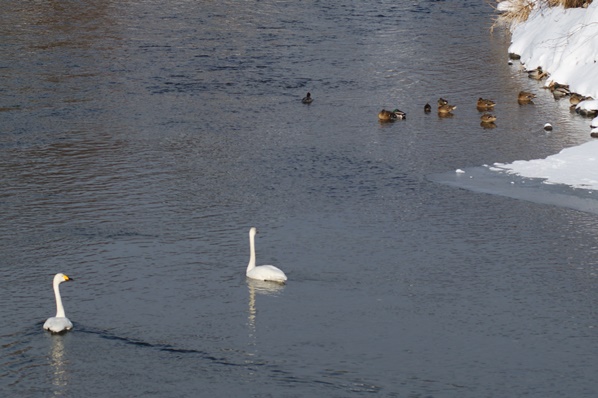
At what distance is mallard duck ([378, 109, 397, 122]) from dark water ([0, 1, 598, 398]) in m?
0.39

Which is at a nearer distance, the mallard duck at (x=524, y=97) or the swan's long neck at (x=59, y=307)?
the swan's long neck at (x=59, y=307)

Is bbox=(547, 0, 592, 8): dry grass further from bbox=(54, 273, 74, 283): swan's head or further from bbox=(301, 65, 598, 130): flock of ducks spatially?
bbox=(54, 273, 74, 283): swan's head

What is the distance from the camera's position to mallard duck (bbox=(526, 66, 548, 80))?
28.8 m

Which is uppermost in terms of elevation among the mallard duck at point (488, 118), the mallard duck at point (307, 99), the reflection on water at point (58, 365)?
the mallard duck at point (307, 99)

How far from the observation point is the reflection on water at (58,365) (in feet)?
38.6

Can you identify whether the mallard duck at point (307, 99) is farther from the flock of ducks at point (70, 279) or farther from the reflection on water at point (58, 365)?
the reflection on water at point (58, 365)

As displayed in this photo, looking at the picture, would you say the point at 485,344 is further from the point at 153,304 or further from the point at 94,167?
the point at 94,167

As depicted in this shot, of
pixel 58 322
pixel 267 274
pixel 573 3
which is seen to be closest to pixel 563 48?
pixel 573 3

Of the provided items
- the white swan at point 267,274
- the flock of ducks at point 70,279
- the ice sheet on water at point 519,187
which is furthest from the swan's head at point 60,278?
the ice sheet on water at point 519,187

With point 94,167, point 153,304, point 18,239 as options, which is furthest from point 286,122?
point 153,304

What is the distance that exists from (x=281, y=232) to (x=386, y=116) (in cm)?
785

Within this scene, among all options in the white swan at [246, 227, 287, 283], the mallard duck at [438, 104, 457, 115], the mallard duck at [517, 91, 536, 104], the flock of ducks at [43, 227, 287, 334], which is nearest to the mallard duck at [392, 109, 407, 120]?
the mallard duck at [438, 104, 457, 115]

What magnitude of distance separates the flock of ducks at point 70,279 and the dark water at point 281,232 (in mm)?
126

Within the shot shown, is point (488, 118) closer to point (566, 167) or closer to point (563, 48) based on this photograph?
point (566, 167)
